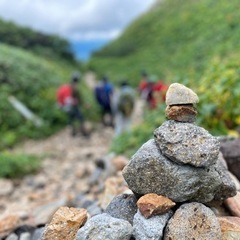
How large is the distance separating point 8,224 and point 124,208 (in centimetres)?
198

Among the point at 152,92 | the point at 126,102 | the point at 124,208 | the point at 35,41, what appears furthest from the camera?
the point at 35,41

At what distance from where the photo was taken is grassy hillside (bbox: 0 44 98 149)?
13523mm

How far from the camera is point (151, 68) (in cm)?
2467

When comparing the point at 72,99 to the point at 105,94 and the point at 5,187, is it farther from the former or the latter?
the point at 5,187

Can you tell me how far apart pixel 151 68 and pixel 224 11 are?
608 centimetres

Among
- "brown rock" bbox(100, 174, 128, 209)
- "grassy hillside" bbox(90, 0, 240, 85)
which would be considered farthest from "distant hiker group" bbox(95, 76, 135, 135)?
"brown rock" bbox(100, 174, 128, 209)

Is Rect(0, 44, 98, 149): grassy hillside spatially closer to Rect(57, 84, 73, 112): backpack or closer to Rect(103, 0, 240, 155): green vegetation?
Rect(57, 84, 73, 112): backpack

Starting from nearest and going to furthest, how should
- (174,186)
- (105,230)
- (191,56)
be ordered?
(105,230)
(174,186)
(191,56)

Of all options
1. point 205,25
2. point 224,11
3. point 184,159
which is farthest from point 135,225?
point 205,25

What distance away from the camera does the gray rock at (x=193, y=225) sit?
2.93 meters

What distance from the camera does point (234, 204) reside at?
3.78 metres

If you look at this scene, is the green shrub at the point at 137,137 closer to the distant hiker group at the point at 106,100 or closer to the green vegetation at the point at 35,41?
the distant hiker group at the point at 106,100

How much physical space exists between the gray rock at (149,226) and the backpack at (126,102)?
6998mm

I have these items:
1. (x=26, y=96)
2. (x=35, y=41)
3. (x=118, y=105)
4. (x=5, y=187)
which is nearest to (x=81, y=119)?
(x=118, y=105)
